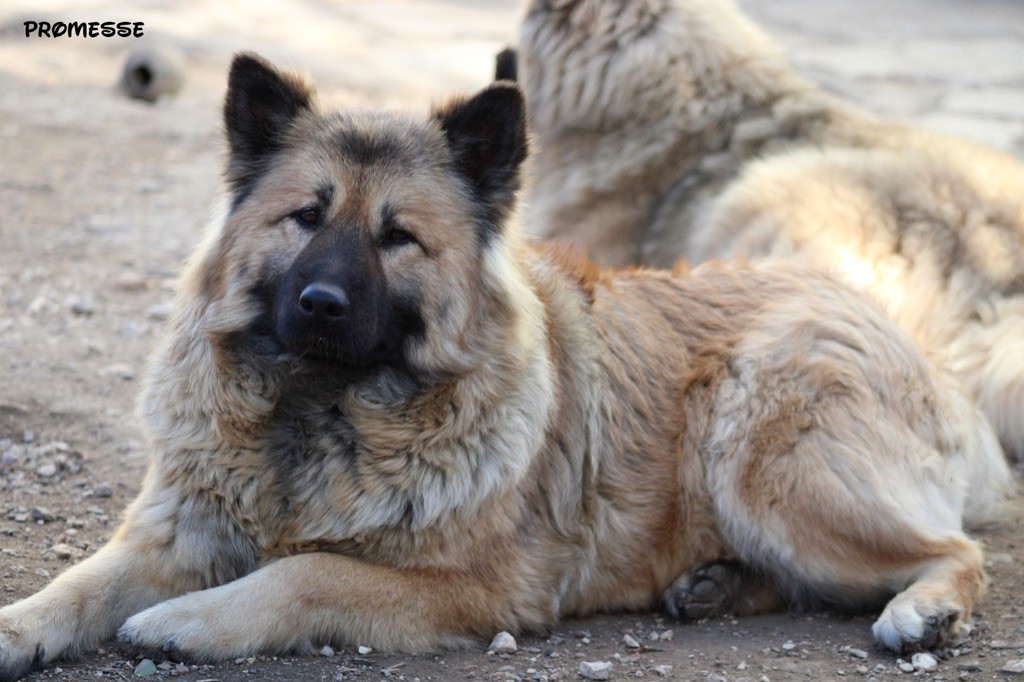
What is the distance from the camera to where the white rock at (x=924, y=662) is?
389 centimetres

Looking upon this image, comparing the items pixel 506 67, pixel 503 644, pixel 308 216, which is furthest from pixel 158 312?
pixel 503 644

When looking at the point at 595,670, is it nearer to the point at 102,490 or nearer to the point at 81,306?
the point at 102,490

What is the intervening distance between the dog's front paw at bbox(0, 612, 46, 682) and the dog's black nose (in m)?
1.22

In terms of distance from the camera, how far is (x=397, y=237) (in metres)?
4.02

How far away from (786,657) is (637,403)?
3.33 feet

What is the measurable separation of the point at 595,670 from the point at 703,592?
0.70 metres

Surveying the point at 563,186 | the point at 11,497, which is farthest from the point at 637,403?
the point at 563,186

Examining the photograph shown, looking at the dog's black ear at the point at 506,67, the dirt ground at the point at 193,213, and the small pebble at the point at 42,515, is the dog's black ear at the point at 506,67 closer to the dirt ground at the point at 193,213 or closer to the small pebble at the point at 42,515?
the dirt ground at the point at 193,213

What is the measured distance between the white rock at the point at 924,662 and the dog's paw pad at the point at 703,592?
0.70m

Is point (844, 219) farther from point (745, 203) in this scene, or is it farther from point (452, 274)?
point (452, 274)

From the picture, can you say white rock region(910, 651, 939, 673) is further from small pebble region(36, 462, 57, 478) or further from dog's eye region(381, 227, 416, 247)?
small pebble region(36, 462, 57, 478)

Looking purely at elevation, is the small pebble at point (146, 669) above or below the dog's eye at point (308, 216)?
below

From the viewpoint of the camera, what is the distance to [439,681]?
3725mm

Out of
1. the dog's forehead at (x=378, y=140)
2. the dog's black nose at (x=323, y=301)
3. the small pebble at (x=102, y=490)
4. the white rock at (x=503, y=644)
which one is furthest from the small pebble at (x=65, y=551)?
the dog's forehead at (x=378, y=140)
